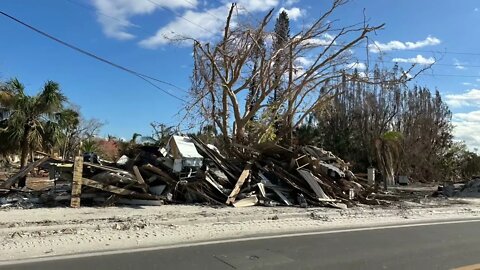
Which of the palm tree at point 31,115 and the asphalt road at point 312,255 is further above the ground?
the palm tree at point 31,115

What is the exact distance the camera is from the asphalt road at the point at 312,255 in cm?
745

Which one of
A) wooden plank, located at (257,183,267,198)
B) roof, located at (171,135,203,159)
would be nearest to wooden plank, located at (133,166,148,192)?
roof, located at (171,135,203,159)

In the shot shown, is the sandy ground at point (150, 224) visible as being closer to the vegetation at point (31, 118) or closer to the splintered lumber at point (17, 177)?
the splintered lumber at point (17, 177)

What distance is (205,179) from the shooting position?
15.9 m

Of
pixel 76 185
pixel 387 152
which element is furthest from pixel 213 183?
pixel 387 152

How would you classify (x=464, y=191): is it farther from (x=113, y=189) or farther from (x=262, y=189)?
(x=113, y=189)

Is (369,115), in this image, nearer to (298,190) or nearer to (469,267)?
(298,190)

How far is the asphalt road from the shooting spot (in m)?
7.45

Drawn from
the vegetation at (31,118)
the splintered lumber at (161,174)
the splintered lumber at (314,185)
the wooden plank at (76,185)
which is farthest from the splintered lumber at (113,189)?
the vegetation at (31,118)

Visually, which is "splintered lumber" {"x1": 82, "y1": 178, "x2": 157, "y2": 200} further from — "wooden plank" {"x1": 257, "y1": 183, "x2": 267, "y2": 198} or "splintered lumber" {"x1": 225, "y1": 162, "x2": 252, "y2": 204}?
"wooden plank" {"x1": 257, "y1": 183, "x2": 267, "y2": 198}

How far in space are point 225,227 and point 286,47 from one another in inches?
606

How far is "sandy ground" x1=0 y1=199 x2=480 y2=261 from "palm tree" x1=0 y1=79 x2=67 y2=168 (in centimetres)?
1073

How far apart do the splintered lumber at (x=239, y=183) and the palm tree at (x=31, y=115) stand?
1091 cm

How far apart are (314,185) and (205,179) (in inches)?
159
